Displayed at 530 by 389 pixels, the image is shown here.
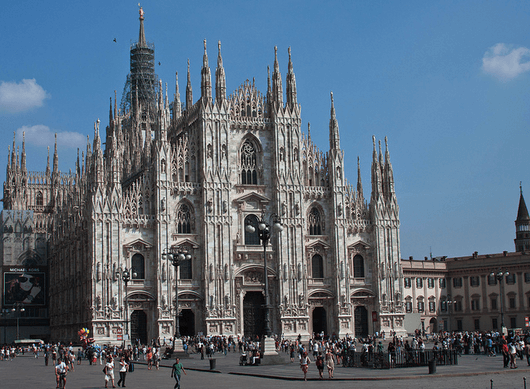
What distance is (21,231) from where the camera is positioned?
329 feet

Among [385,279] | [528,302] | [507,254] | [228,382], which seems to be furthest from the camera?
[507,254]

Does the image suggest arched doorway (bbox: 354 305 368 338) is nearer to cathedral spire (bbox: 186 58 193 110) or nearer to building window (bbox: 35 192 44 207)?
cathedral spire (bbox: 186 58 193 110)

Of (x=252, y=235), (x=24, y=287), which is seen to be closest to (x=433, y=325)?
(x=252, y=235)

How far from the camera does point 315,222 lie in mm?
72250

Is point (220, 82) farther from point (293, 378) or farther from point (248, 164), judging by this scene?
point (293, 378)

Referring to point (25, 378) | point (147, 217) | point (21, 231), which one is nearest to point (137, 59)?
point (21, 231)

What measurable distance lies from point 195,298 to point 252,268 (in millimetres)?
5690

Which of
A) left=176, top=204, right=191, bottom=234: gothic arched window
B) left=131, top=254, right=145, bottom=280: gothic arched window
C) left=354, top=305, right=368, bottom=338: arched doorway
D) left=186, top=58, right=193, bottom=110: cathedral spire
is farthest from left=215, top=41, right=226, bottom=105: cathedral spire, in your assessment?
left=354, top=305, right=368, bottom=338: arched doorway

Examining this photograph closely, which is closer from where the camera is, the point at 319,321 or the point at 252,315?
the point at 252,315

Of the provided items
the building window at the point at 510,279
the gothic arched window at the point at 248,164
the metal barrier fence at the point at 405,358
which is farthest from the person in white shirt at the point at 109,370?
the building window at the point at 510,279

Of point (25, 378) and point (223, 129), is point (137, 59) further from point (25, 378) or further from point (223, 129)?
point (25, 378)

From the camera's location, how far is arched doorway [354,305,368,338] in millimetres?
72125

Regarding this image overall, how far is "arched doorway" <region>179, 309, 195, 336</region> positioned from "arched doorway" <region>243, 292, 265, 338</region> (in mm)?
4697

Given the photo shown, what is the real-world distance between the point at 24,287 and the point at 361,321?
4247 cm
